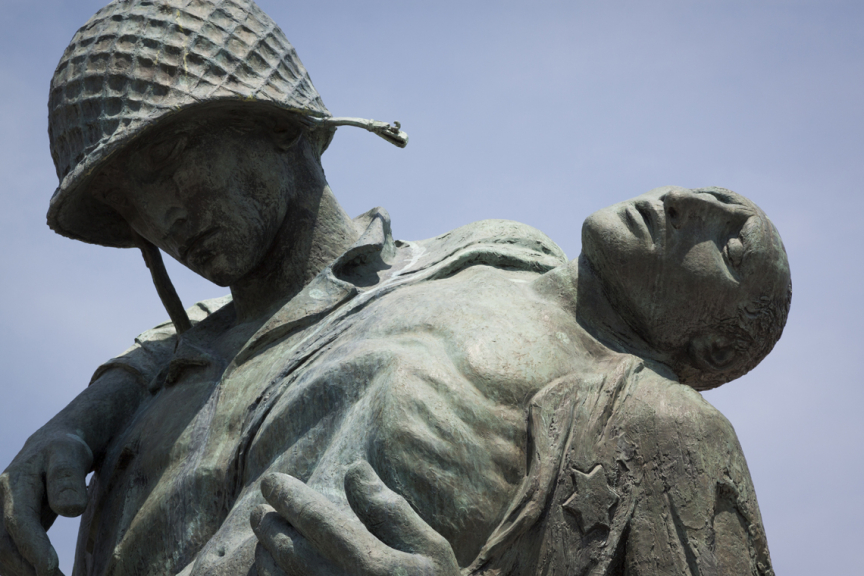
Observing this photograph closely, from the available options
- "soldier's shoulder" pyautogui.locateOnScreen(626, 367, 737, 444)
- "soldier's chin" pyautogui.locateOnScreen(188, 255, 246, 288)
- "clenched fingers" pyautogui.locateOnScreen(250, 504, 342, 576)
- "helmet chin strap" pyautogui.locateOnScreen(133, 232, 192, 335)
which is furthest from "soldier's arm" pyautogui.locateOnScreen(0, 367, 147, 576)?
"soldier's shoulder" pyautogui.locateOnScreen(626, 367, 737, 444)

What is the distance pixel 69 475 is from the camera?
16.2 feet

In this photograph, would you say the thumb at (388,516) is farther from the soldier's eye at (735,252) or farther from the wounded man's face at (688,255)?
the soldier's eye at (735,252)

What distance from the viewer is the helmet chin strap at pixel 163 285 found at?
577 centimetres

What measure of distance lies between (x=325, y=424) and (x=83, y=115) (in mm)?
1876

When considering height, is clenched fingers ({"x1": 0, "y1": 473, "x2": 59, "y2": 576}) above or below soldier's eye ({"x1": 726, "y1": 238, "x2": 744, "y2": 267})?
below

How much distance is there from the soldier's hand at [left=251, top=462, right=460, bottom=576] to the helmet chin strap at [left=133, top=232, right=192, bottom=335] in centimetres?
216

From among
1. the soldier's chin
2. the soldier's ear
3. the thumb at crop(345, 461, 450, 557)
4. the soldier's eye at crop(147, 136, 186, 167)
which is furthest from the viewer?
the soldier's ear

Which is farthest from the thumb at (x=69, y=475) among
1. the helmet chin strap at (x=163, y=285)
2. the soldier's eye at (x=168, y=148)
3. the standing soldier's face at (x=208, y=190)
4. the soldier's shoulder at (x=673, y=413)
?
the soldier's shoulder at (x=673, y=413)

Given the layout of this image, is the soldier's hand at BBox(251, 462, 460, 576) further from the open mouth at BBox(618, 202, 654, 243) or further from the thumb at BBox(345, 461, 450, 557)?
the open mouth at BBox(618, 202, 654, 243)

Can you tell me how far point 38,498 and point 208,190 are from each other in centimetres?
→ 144

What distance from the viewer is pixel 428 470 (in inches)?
153

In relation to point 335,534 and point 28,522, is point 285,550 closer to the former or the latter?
point 335,534

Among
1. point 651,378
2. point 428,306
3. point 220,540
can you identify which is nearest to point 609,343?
point 651,378

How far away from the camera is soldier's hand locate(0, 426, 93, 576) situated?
4762 mm
